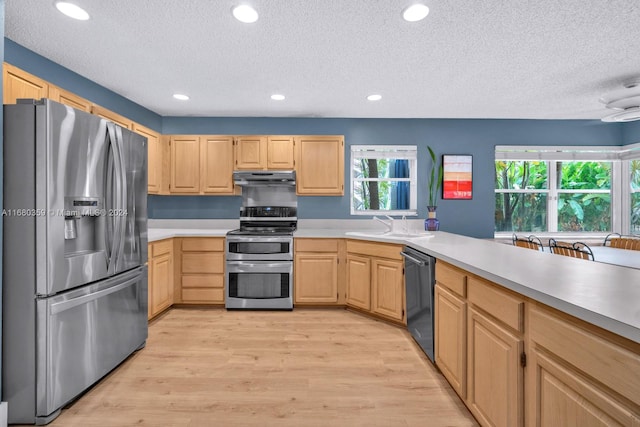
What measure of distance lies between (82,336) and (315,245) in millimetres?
2215

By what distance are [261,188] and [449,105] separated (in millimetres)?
2518

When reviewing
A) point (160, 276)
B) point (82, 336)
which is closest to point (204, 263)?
point (160, 276)

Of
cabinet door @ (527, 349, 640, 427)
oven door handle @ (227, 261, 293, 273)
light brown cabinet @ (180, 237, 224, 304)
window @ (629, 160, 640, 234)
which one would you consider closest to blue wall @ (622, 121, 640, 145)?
window @ (629, 160, 640, 234)

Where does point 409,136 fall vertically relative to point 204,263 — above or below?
above

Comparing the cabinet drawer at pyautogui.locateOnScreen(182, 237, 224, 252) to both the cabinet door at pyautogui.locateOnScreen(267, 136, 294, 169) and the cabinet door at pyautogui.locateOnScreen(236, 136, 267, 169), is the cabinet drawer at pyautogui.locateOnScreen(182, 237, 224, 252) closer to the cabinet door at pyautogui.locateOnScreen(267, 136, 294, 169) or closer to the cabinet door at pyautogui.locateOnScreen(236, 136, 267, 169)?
the cabinet door at pyautogui.locateOnScreen(236, 136, 267, 169)

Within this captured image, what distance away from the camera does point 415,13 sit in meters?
1.88

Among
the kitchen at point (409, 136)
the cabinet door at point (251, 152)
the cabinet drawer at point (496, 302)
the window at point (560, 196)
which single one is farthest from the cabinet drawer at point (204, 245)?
the window at point (560, 196)

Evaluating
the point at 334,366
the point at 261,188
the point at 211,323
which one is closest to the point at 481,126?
the point at 261,188

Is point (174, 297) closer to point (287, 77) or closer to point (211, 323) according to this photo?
point (211, 323)

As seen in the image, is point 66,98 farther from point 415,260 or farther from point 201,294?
point 415,260

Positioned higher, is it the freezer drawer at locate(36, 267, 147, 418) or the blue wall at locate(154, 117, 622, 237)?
the blue wall at locate(154, 117, 622, 237)

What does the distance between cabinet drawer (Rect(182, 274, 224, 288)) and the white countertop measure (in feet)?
8.10

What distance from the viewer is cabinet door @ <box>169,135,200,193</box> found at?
3.91m

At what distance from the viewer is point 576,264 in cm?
160
